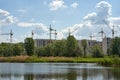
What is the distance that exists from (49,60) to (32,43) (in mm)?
44408

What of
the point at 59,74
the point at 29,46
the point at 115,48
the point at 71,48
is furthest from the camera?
the point at 29,46

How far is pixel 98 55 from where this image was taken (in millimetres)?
150250

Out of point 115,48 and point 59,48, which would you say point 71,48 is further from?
point 115,48

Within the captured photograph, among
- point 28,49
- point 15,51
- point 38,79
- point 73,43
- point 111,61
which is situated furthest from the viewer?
point 15,51

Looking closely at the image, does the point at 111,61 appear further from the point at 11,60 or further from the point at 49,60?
the point at 11,60

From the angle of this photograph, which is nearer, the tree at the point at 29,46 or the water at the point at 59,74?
the water at the point at 59,74

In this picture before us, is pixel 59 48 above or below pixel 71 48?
above

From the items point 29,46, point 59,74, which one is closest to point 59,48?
point 29,46

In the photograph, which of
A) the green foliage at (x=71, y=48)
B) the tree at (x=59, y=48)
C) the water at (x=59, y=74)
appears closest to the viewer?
the water at (x=59, y=74)

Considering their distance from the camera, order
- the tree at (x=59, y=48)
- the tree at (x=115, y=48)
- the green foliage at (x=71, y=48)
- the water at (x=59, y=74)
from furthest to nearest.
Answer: the tree at (x=59, y=48), the tree at (x=115, y=48), the green foliage at (x=71, y=48), the water at (x=59, y=74)

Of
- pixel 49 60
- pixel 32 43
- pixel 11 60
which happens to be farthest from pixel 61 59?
pixel 32 43

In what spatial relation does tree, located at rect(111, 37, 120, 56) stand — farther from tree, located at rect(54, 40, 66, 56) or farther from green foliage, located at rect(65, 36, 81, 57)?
tree, located at rect(54, 40, 66, 56)

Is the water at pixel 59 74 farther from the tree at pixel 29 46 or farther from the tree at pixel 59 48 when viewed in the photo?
the tree at pixel 29 46

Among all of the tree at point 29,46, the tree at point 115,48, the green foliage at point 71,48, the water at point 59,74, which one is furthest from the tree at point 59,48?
the water at point 59,74
